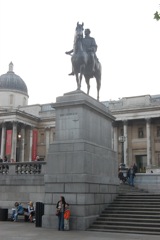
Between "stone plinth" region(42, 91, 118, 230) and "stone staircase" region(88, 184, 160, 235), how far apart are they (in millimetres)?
471

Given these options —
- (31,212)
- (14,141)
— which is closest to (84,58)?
(31,212)

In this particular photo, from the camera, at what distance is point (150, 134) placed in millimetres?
58438

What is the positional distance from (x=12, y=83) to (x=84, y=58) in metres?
57.6

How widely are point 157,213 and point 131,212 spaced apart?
1.20m

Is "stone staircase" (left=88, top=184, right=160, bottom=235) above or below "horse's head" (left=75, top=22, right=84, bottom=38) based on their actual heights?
below

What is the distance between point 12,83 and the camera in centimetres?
7362

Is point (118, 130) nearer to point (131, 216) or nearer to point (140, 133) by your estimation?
point (140, 133)

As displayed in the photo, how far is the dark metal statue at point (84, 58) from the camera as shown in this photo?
58.7ft

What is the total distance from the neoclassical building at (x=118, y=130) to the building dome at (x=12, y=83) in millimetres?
6621

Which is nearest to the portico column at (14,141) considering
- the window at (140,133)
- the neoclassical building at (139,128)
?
the neoclassical building at (139,128)

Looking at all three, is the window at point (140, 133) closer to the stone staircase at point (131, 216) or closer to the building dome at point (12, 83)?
the building dome at point (12, 83)

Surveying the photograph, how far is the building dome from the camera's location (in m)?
73.2

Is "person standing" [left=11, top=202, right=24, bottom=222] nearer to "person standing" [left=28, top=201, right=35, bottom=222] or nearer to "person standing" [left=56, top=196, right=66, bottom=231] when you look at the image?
"person standing" [left=28, top=201, right=35, bottom=222]

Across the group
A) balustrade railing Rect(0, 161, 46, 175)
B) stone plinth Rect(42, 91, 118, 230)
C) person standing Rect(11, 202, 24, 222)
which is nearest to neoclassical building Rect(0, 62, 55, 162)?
balustrade railing Rect(0, 161, 46, 175)
